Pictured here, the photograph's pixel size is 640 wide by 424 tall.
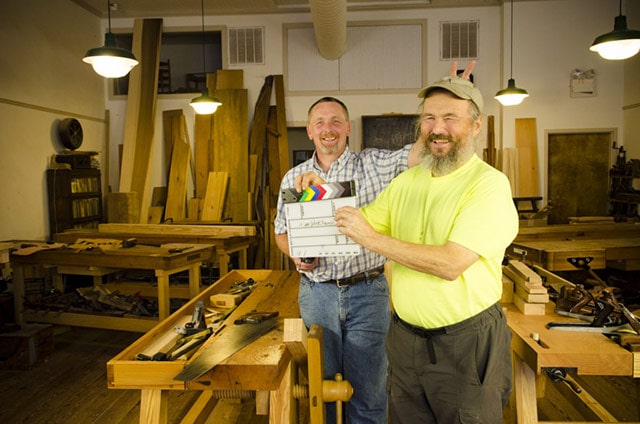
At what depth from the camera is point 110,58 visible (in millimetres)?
4281

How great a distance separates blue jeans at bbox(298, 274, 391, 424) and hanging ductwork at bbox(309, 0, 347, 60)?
4.14m

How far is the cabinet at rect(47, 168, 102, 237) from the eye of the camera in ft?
22.2

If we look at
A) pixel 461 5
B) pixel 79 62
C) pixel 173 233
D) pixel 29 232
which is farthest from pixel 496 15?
pixel 29 232

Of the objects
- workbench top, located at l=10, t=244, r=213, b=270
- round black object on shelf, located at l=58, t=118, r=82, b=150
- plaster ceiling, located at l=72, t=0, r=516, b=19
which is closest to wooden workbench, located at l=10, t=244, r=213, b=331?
workbench top, located at l=10, t=244, r=213, b=270

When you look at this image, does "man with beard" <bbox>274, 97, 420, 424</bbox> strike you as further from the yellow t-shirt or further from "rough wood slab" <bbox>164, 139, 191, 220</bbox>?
"rough wood slab" <bbox>164, 139, 191, 220</bbox>

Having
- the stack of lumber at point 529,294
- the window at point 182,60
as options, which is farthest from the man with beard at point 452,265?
the window at point 182,60

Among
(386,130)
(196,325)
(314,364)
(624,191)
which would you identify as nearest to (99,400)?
(196,325)

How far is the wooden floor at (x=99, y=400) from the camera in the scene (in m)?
3.26

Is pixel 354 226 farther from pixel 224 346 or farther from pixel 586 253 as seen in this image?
pixel 586 253

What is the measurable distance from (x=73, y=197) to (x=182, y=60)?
19.5 ft

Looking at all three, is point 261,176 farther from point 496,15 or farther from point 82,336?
point 496,15

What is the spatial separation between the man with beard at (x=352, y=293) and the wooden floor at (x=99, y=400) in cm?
126

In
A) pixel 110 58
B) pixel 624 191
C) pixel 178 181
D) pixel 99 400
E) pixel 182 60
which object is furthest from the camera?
pixel 182 60

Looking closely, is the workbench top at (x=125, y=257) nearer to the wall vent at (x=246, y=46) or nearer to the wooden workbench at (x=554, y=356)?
the wooden workbench at (x=554, y=356)
